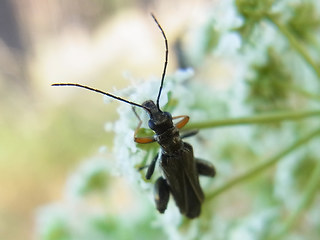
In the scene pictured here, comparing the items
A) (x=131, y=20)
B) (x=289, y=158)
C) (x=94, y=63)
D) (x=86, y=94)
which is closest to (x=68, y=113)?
(x=86, y=94)

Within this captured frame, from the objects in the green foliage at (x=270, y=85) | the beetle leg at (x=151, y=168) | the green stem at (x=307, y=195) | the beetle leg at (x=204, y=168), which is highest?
the green foliage at (x=270, y=85)

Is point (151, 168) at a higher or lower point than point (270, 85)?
lower

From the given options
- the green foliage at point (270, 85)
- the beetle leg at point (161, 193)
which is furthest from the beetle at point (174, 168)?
the green foliage at point (270, 85)

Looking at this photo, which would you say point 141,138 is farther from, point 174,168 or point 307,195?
point 307,195

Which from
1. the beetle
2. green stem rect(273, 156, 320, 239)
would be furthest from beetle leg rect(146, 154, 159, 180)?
green stem rect(273, 156, 320, 239)

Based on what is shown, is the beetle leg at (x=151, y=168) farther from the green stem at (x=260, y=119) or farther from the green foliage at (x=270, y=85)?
the green foliage at (x=270, y=85)

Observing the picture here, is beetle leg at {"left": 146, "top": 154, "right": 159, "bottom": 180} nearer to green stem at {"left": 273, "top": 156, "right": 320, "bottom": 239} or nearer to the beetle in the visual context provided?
the beetle

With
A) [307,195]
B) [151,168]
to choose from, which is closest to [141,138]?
[151,168]

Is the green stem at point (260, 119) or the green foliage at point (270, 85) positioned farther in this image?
the green foliage at point (270, 85)
